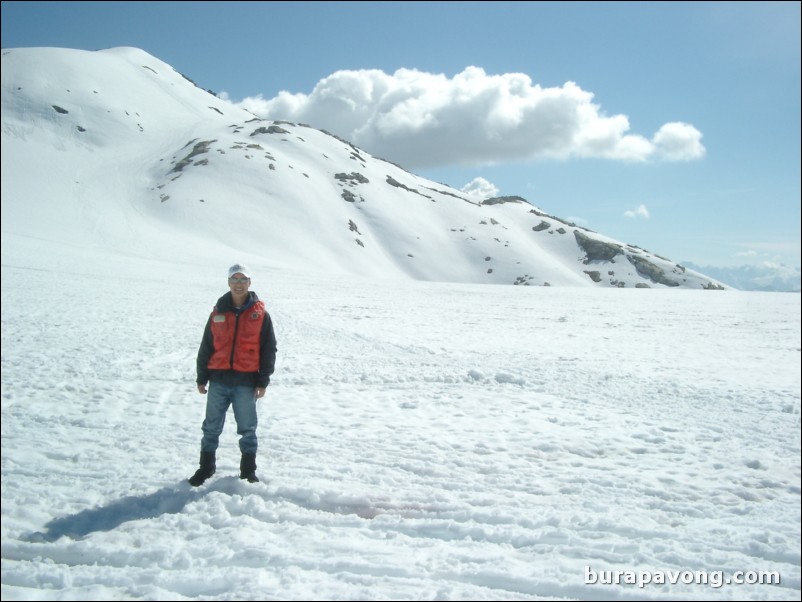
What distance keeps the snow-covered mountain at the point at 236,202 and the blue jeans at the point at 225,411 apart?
29657 mm

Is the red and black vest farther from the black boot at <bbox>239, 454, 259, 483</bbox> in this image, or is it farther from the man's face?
the black boot at <bbox>239, 454, 259, 483</bbox>

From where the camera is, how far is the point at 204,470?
5.44 meters

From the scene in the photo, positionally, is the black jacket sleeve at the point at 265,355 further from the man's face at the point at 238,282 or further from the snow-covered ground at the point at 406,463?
the snow-covered ground at the point at 406,463

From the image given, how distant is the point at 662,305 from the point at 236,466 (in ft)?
85.9

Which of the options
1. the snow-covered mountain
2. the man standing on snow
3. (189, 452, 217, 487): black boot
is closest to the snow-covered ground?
(189, 452, 217, 487): black boot

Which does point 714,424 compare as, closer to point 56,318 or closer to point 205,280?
point 56,318

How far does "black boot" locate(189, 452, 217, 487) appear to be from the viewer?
5352 mm

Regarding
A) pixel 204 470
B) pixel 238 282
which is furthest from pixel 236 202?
pixel 204 470

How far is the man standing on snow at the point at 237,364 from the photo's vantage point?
540 centimetres

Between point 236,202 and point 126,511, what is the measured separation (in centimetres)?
7622

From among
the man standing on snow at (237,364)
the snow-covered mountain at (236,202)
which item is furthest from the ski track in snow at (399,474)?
the snow-covered mountain at (236,202)

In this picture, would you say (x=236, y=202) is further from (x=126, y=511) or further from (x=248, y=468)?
(x=126, y=511)

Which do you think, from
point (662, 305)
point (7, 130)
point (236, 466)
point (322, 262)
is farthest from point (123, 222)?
point (236, 466)

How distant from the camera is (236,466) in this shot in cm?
583
